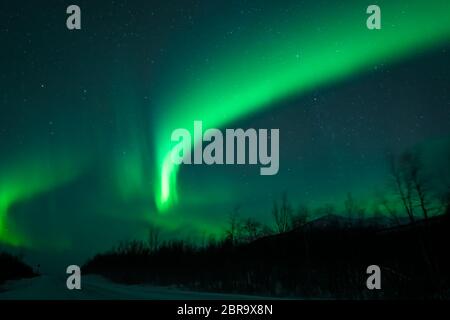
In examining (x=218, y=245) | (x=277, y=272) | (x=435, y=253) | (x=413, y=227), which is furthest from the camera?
(x=218, y=245)

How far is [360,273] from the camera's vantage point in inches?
467

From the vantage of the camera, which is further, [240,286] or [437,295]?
[240,286]

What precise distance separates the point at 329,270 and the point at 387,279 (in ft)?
7.25

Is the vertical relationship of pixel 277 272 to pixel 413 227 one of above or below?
below

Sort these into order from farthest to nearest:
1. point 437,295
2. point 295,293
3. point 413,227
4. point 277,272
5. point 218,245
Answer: point 218,245 → point 413,227 → point 277,272 → point 295,293 → point 437,295

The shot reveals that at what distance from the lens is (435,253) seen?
57.9 feet

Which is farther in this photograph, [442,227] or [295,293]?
[442,227]

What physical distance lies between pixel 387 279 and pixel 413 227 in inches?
411

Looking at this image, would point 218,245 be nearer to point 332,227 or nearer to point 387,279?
point 332,227

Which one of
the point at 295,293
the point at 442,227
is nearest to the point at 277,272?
the point at 295,293

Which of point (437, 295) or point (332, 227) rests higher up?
point (332, 227)
